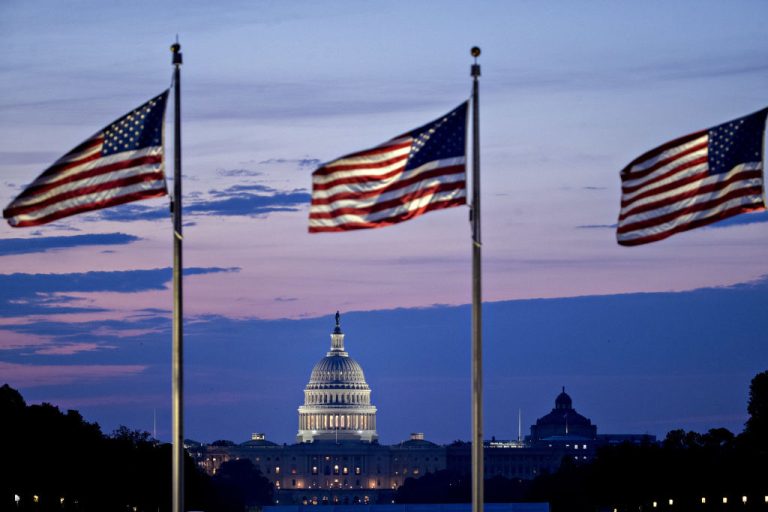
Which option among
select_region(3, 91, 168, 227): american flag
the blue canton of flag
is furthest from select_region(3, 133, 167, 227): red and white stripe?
the blue canton of flag

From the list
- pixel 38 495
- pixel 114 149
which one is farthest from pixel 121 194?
pixel 38 495

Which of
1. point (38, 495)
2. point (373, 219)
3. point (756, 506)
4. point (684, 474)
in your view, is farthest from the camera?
point (684, 474)

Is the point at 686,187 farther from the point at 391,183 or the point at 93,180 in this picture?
the point at 93,180

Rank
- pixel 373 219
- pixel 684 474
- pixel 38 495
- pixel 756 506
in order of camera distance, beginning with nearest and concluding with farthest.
A: 1. pixel 373 219
2. pixel 38 495
3. pixel 756 506
4. pixel 684 474

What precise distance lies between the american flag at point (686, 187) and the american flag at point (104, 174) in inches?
392

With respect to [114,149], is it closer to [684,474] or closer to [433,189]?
[433,189]

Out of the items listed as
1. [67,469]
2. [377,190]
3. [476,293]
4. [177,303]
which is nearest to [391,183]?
[377,190]

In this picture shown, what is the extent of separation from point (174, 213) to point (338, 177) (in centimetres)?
395

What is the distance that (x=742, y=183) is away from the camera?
50.3m

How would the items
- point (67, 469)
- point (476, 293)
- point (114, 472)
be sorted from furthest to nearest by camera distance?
point (114, 472) < point (67, 469) < point (476, 293)

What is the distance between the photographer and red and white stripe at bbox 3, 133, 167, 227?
1972 inches

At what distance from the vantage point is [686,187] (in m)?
50.2

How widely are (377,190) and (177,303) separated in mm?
5238

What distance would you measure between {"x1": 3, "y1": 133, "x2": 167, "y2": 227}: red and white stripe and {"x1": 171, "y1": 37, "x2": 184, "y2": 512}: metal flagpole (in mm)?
806
